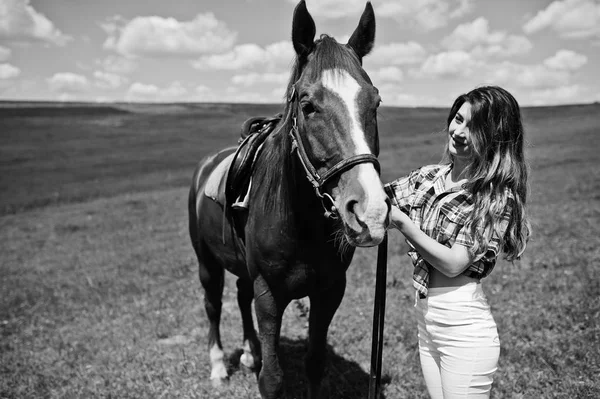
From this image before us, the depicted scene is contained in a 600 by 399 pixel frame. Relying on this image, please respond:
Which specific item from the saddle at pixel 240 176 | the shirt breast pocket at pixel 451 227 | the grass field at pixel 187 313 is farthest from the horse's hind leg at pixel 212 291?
the shirt breast pocket at pixel 451 227

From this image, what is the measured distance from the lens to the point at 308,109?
8.09 ft

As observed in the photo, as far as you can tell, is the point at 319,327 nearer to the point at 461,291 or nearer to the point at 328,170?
the point at 461,291

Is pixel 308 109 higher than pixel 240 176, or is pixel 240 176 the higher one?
pixel 308 109

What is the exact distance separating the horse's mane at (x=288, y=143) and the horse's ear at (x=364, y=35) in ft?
0.75

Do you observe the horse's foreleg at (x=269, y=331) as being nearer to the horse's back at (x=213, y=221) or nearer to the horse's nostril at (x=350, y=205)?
the horse's back at (x=213, y=221)

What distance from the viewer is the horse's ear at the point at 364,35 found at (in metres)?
2.89

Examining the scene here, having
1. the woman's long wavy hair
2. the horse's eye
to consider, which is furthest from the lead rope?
the horse's eye

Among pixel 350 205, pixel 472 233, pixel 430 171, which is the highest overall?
pixel 430 171

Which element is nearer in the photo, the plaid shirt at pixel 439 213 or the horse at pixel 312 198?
the horse at pixel 312 198

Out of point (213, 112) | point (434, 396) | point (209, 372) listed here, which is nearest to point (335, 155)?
point (434, 396)

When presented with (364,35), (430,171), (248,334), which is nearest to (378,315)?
(430,171)

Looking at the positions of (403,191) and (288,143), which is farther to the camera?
(288,143)

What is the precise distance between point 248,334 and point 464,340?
3.21m

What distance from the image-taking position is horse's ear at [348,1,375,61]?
9.48 ft
